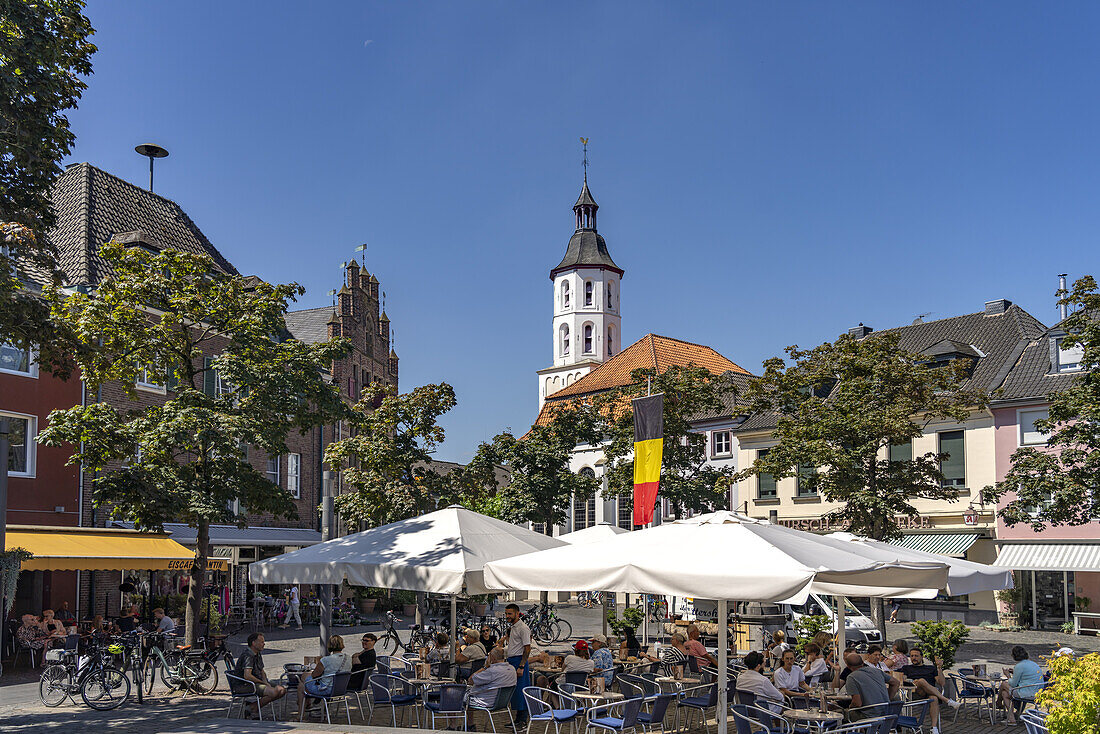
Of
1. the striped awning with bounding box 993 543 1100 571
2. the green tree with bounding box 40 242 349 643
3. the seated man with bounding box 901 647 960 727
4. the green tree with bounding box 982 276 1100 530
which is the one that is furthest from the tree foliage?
the green tree with bounding box 40 242 349 643

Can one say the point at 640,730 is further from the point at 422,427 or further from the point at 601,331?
the point at 601,331

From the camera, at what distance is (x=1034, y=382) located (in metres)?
36.0

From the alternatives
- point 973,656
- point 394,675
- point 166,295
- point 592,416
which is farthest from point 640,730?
point 592,416

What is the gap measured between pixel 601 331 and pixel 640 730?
8168cm

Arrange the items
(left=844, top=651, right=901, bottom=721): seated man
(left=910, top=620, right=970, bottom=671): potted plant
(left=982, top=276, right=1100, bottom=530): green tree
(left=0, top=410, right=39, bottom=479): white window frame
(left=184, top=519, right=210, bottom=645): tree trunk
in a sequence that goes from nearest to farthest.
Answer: (left=844, top=651, right=901, bottom=721): seated man → (left=910, top=620, right=970, bottom=671): potted plant → (left=184, top=519, right=210, bottom=645): tree trunk → (left=982, top=276, right=1100, bottom=530): green tree → (left=0, top=410, right=39, bottom=479): white window frame

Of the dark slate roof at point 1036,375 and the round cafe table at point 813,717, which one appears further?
the dark slate roof at point 1036,375

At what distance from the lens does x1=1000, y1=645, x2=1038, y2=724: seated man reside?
46.9 feet

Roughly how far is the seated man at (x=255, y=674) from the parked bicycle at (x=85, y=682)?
2.99 m

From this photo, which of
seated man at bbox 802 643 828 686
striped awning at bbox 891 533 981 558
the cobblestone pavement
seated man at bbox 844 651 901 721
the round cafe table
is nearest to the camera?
the round cafe table

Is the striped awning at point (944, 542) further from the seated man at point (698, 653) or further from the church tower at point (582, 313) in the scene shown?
the church tower at point (582, 313)

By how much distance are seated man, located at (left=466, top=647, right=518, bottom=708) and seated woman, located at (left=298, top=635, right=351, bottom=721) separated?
82.6 inches

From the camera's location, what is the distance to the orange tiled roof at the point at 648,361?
64938mm

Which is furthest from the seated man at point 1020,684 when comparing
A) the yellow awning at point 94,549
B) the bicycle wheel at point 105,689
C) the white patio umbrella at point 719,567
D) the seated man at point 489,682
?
the yellow awning at point 94,549

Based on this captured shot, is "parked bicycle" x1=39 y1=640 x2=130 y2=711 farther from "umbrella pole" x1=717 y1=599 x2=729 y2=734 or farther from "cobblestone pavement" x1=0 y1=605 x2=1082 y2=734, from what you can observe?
"umbrella pole" x1=717 y1=599 x2=729 y2=734
